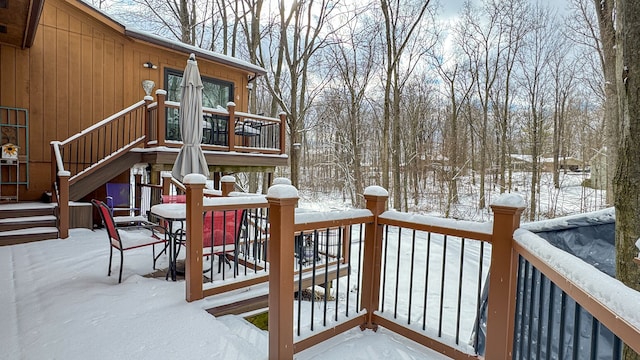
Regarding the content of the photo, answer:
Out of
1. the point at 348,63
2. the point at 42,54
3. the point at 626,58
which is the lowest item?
the point at 626,58

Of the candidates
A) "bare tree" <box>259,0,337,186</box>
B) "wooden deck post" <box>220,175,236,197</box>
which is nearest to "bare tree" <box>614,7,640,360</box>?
"wooden deck post" <box>220,175,236,197</box>

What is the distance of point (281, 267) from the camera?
6.96 feet

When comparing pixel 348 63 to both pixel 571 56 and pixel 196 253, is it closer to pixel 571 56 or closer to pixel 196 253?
pixel 571 56

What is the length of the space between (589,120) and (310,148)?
18.6 metres

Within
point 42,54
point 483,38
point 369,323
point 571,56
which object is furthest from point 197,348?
point 571,56

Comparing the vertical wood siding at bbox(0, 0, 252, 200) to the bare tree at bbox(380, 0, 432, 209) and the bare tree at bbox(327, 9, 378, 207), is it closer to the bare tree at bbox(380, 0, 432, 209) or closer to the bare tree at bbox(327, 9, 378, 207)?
the bare tree at bbox(380, 0, 432, 209)

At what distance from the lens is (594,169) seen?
17.7m

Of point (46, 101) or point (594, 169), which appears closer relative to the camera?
point (46, 101)

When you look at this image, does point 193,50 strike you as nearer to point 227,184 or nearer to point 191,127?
point 191,127

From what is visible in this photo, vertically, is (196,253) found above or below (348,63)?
below

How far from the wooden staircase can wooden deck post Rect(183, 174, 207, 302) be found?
4123 millimetres

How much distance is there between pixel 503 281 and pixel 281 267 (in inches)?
54.6

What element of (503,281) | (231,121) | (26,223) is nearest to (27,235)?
(26,223)

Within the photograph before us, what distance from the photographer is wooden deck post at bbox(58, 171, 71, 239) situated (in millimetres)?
5602
